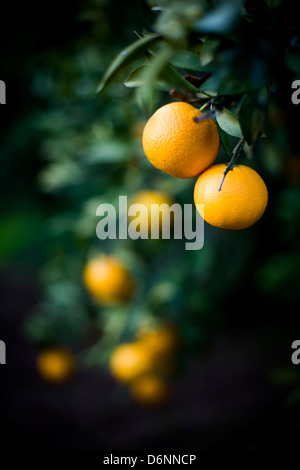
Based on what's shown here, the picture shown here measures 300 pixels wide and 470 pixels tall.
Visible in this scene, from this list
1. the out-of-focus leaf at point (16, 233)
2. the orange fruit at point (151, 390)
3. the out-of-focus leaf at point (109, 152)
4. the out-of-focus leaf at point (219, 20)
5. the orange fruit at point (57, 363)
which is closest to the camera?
the out-of-focus leaf at point (219, 20)

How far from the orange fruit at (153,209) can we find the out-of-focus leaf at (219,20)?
0.62 m

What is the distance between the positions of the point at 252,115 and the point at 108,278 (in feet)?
2.63

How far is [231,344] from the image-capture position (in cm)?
244

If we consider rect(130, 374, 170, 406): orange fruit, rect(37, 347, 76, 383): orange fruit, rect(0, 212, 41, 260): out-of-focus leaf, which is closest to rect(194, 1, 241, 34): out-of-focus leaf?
rect(130, 374, 170, 406): orange fruit

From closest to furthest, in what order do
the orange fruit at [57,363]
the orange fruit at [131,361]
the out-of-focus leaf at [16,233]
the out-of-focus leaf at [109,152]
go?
the out-of-focus leaf at [109,152]
the orange fruit at [131,361]
the orange fruit at [57,363]
the out-of-focus leaf at [16,233]

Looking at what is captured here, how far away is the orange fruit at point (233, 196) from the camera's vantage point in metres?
0.47

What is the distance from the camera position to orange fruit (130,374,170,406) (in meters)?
1.40

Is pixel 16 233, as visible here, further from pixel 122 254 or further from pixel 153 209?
pixel 153 209

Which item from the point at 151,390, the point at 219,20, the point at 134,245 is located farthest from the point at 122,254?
the point at 219,20

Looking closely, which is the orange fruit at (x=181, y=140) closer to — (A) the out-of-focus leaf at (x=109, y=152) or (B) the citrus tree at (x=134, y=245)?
(B) the citrus tree at (x=134, y=245)

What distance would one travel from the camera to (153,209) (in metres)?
0.99

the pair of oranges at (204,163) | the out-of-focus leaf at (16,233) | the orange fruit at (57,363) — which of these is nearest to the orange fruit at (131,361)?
the orange fruit at (57,363)
